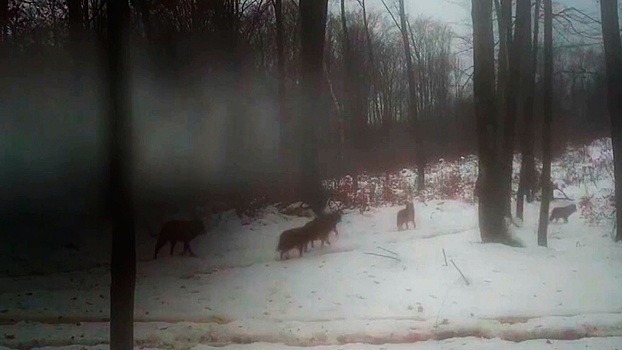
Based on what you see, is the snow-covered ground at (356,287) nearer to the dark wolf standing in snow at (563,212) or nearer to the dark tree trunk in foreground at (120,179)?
the dark wolf standing in snow at (563,212)

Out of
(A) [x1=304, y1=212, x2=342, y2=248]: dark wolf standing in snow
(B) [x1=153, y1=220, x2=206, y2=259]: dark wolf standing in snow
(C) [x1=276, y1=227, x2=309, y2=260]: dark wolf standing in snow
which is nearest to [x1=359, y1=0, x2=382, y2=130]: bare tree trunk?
(A) [x1=304, y1=212, x2=342, y2=248]: dark wolf standing in snow

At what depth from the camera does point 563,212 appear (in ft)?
11.6

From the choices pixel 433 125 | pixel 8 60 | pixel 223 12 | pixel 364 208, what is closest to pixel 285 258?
pixel 364 208

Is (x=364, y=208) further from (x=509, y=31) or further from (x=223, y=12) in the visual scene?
(x=509, y=31)

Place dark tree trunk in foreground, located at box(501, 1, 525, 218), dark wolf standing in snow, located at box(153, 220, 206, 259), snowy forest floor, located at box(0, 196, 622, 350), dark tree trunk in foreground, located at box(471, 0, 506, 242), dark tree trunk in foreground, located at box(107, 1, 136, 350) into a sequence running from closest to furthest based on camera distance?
dark tree trunk in foreground, located at box(107, 1, 136, 350)
snowy forest floor, located at box(0, 196, 622, 350)
dark wolf standing in snow, located at box(153, 220, 206, 259)
dark tree trunk in foreground, located at box(471, 0, 506, 242)
dark tree trunk in foreground, located at box(501, 1, 525, 218)

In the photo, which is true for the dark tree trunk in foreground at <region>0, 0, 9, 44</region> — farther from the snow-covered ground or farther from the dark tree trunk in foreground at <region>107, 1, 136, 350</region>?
the dark tree trunk in foreground at <region>107, 1, 136, 350</region>

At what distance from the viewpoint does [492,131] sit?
3646 millimetres

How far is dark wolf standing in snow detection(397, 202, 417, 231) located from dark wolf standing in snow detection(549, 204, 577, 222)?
851 millimetres

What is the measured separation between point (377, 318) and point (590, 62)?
2.02 m

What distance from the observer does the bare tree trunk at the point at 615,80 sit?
11.6 ft

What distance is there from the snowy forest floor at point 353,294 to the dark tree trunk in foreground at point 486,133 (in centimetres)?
27

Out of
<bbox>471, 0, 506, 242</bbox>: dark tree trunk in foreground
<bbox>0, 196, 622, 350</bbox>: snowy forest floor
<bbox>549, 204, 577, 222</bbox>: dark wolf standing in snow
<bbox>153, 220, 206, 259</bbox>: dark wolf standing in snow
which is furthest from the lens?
<bbox>471, 0, 506, 242</bbox>: dark tree trunk in foreground

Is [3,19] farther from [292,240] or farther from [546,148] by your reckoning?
[546,148]

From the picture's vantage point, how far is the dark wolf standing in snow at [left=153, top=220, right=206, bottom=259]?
3.21m
